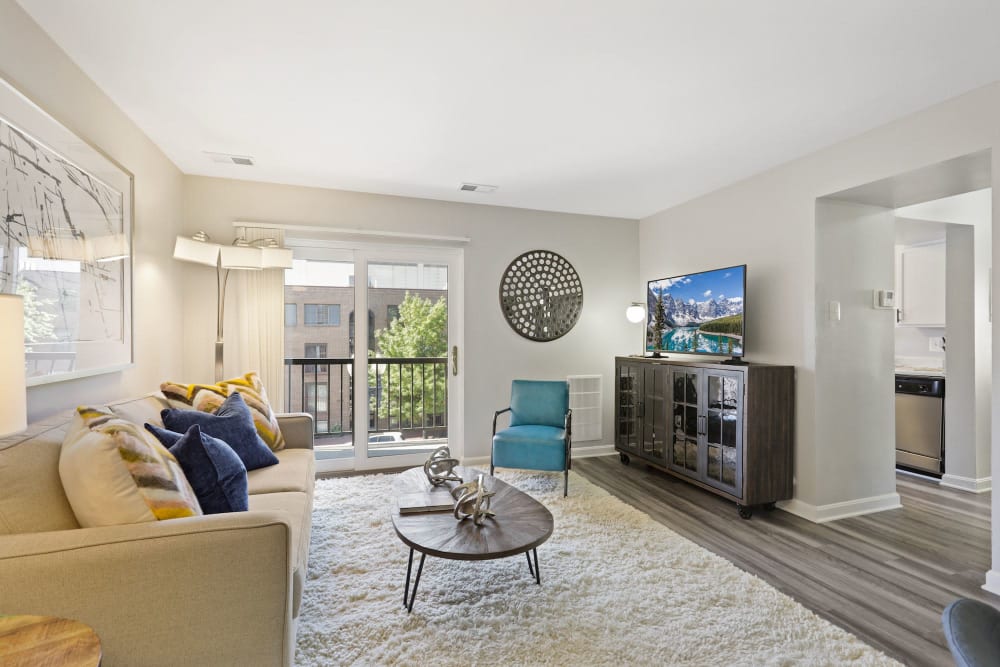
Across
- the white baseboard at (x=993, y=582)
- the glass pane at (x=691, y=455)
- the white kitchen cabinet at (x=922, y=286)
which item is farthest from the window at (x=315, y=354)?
the white kitchen cabinet at (x=922, y=286)

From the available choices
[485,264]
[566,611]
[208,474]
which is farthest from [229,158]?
[566,611]

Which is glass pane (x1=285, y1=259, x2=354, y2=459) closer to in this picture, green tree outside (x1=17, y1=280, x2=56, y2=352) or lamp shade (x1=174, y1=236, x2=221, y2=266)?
lamp shade (x1=174, y1=236, x2=221, y2=266)


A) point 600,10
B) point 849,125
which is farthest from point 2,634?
point 849,125

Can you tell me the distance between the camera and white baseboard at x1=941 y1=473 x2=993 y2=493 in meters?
3.84

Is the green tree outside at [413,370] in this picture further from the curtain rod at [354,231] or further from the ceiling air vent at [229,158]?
the ceiling air vent at [229,158]

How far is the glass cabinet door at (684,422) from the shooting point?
3.66 m

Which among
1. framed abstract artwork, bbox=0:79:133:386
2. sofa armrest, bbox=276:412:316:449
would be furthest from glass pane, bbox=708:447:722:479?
framed abstract artwork, bbox=0:79:133:386

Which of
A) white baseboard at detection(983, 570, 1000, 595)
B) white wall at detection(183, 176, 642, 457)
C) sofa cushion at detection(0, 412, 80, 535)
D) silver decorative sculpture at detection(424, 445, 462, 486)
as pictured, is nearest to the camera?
sofa cushion at detection(0, 412, 80, 535)

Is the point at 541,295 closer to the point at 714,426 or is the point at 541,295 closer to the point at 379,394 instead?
the point at 379,394

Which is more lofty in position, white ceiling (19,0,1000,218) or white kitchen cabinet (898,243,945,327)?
white ceiling (19,0,1000,218)

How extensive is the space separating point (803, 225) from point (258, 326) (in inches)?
162

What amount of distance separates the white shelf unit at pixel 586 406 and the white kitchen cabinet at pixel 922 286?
313cm

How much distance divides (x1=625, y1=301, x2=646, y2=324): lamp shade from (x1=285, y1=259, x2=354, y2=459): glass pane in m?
2.62

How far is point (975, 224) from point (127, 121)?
618 centimetres
